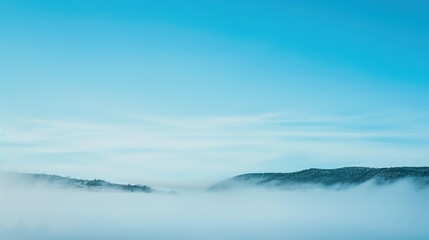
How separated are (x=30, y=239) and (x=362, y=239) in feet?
245

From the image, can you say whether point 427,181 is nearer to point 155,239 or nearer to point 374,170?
point 374,170

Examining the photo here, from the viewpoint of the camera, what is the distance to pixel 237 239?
128m

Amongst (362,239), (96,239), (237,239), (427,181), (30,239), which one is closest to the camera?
(30,239)

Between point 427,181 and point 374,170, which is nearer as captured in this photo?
point 427,181

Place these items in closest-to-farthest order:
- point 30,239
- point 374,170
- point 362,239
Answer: point 30,239
point 362,239
point 374,170

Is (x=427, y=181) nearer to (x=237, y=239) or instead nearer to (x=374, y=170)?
(x=374, y=170)

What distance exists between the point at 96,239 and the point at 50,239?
14493mm

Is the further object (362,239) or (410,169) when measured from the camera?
(410,169)

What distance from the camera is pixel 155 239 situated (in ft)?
437

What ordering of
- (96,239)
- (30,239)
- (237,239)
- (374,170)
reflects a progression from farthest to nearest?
(374,170)
(237,239)
(96,239)
(30,239)

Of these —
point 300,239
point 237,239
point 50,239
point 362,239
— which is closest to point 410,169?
point 362,239

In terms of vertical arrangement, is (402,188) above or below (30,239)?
above

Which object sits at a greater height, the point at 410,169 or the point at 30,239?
the point at 410,169

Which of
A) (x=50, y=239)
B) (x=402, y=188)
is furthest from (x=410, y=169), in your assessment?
(x=50, y=239)
